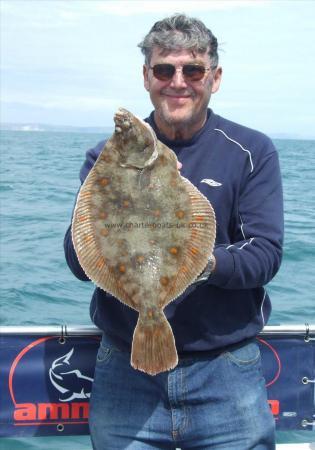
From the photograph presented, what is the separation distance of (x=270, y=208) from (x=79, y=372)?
1609mm

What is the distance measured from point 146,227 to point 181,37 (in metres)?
1.05

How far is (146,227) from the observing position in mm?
2859

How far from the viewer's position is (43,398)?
153 inches

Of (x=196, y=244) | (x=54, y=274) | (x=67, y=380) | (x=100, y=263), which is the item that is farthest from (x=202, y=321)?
(x=54, y=274)

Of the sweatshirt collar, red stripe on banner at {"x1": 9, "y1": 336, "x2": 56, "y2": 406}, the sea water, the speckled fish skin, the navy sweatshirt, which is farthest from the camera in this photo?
the sea water

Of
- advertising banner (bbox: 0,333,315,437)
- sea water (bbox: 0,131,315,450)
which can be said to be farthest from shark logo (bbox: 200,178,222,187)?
sea water (bbox: 0,131,315,450)

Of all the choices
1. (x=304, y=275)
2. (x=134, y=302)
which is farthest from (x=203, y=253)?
(x=304, y=275)

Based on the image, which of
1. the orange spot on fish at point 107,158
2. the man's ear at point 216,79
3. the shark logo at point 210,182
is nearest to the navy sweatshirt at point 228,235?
the shark logo at point 210,182

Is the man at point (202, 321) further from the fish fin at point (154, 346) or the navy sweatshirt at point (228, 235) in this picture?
the fish fin at point (154, 346)

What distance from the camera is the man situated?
3.20 m

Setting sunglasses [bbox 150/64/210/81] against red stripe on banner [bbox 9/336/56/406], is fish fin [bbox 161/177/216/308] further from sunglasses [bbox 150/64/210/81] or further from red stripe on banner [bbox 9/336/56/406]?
red stripe on banner [bbox 9/336/56/406]

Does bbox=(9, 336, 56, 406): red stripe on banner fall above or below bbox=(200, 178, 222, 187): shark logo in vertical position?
below

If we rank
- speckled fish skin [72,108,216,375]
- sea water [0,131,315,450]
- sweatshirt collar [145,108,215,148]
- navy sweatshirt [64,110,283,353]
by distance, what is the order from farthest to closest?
sea water [0,131,315,450], sweatshirt collar [145,108,215,148], navy sweatshirt [64,110,283,353], speckled fish skin [72,108,216,375]

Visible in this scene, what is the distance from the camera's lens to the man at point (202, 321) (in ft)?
10.5
